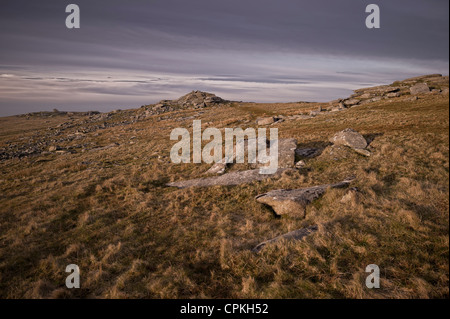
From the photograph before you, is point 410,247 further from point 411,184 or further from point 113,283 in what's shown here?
point 113,283

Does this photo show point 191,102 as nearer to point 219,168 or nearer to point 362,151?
point 219,168

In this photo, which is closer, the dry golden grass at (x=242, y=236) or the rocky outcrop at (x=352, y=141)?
the dry golden grass at (x=242, y=236)

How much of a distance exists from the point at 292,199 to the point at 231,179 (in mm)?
5632

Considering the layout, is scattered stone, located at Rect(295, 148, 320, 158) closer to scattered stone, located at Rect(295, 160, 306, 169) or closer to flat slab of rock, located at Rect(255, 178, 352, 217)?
scattered stone, located at Rect(295, 160, 306, 169)

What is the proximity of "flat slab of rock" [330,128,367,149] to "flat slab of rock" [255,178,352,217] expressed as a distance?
6.41 metres

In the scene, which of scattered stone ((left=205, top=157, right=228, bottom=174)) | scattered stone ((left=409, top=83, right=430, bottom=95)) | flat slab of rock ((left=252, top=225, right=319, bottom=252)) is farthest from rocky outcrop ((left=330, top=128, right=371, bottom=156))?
scattered stone ((left=409, top=83, right=430, bottom=95))

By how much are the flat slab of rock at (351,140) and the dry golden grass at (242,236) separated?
1.19 metres

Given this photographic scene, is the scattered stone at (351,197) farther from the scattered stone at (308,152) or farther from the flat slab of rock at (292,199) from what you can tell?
the scattered stone at (308,152)

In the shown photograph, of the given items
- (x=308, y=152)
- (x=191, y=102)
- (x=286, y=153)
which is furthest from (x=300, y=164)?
(x=191, y=102)

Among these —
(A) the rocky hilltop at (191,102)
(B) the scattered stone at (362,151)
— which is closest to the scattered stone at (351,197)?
Answer: (B) the scattered stone at (362,151)

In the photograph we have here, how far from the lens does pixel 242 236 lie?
848 centimetres

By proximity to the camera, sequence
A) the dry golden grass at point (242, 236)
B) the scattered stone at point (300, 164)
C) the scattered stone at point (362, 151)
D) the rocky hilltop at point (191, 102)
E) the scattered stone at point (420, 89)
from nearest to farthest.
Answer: the dry golden grass at point (242, 236) → the scattered stone at point (362, 151) → the scattered stone at point (300, 164) → the scattered stone at point (420, 89) → the rocky hilltop at point (191, 102)

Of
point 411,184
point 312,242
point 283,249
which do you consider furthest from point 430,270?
point 411,184

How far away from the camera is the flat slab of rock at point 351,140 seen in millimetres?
16078
